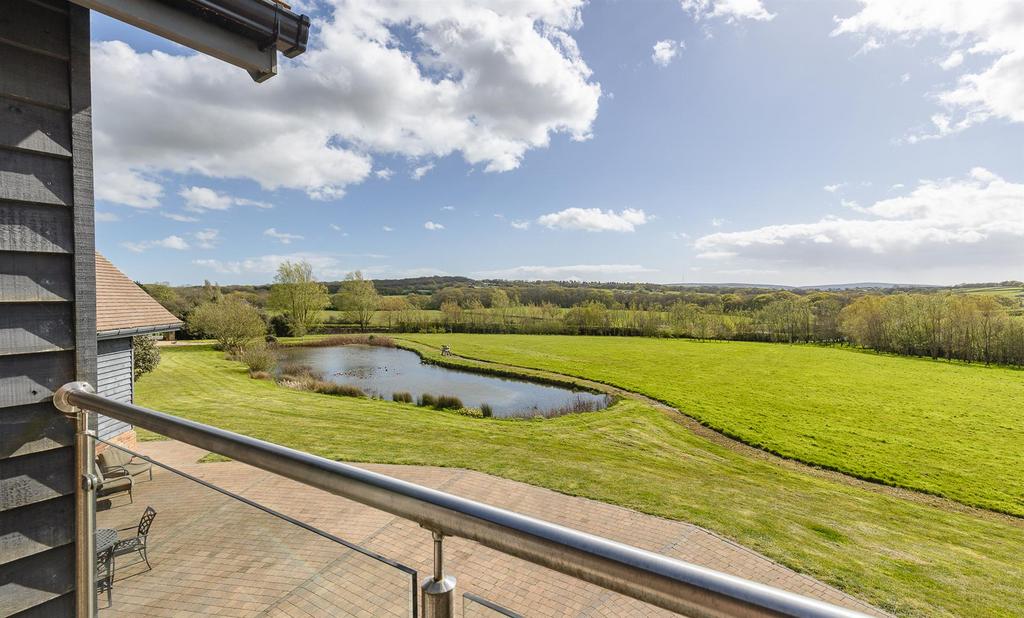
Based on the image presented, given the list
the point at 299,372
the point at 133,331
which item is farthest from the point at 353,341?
the point at 133,331

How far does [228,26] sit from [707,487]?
8.57m

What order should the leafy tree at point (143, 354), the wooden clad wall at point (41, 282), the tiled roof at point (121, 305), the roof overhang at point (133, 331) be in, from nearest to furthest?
the wooden clad wall at point (41, 282)
the roof overhang at point (133, 331)
the tiled roof at point (121, 305)
the leafy tree at point (143, 354)

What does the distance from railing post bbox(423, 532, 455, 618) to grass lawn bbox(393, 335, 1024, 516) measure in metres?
14.4

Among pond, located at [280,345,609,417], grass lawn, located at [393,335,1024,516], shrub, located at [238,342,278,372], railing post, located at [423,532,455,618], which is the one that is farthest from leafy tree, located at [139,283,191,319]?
railing post, located at [423,532,455,618]

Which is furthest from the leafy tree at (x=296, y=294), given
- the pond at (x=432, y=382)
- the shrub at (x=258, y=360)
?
the shrub at (x=258, y=360)

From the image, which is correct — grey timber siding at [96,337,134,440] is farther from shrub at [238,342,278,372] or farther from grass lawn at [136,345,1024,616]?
shrub at [238,342,278,372]

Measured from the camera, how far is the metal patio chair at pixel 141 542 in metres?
1.59

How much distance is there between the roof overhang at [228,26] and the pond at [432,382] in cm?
1590

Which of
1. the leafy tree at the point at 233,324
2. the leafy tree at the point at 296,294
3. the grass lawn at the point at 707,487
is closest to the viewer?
the grass lawn at the point at 707,487

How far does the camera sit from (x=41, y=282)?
58.1 inches

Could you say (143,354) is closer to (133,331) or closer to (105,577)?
(133,331)

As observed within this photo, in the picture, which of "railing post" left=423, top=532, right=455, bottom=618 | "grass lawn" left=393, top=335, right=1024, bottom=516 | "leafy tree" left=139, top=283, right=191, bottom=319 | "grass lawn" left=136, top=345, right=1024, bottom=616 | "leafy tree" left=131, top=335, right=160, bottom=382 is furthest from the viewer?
"leafy tree" left=139, top=283, right=191, bottom=319

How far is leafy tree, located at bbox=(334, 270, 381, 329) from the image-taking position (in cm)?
4612

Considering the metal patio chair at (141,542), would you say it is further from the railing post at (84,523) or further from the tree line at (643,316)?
the tree line at (643,316)
